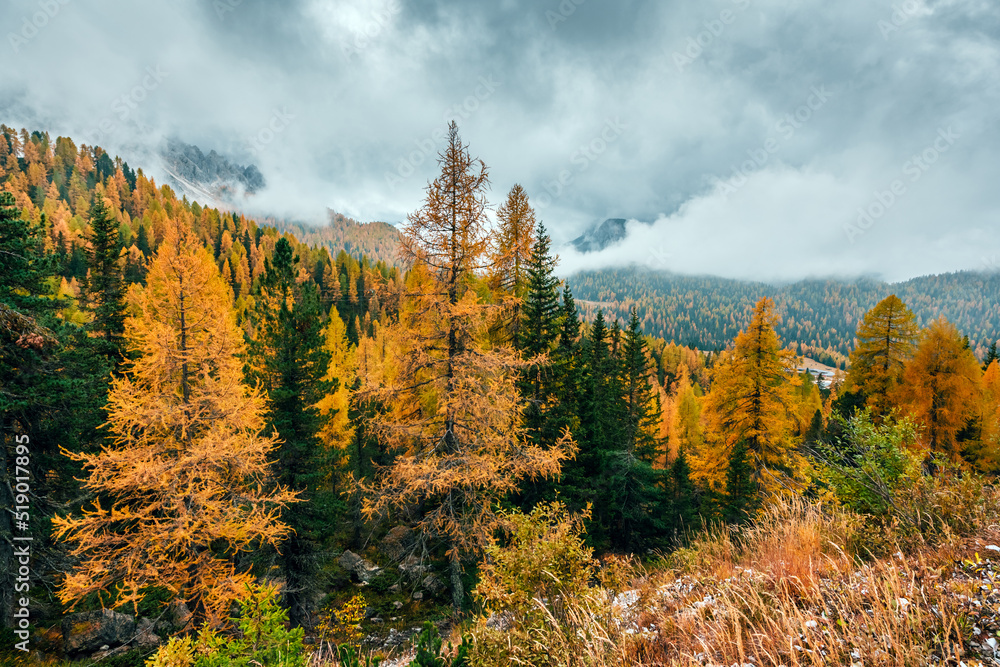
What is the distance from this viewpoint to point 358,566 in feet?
68.3

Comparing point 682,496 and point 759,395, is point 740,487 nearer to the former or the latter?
point 759,395

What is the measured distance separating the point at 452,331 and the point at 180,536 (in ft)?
28.3

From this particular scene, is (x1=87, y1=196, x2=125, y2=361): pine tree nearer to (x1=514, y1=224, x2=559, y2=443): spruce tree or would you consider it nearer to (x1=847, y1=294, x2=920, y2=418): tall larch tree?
(x1=514, y1=224, x2=559, y2=443): spruce tree

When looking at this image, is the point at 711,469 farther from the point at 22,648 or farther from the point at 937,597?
the point at 22,648

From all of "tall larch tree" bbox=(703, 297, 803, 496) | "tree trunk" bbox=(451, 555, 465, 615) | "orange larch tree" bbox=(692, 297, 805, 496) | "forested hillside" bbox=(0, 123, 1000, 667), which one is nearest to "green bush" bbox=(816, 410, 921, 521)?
"forested hillside" bbox=(0, 123, 1000, 667)

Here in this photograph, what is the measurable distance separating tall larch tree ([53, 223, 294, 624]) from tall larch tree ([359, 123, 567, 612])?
3.97 metres

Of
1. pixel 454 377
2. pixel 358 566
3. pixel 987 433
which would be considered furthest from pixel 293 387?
pixel 987 433

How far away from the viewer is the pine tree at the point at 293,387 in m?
14.2

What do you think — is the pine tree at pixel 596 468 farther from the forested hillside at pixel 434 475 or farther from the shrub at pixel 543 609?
the shrub at pixel 543 609

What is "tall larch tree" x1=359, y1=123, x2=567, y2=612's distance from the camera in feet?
35.6

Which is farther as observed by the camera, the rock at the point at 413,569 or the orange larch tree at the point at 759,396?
the orange larch tree at the point at 759,396

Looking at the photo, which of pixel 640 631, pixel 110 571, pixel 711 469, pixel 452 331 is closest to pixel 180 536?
pixel 110 571

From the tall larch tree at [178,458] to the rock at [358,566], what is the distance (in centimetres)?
986

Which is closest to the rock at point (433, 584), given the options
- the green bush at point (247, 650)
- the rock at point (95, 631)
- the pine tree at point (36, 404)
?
the rock at point (95, 631)
